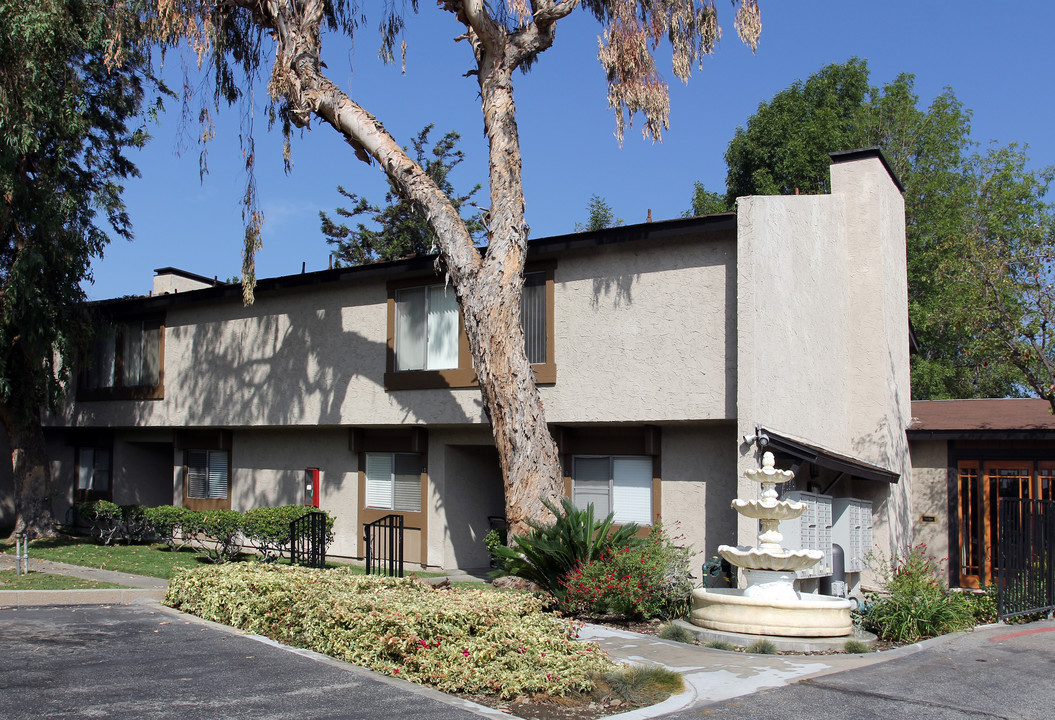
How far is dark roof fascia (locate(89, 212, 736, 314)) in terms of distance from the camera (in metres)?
13.4

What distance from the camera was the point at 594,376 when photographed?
1440cm

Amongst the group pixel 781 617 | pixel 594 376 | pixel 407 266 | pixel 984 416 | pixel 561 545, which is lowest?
pixel 781 617

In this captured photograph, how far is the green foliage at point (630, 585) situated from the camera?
11.5 metres

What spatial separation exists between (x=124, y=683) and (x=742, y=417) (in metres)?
8.20

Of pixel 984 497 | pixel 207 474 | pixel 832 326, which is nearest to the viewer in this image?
pixel 832 326

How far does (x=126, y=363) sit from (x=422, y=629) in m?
16.9

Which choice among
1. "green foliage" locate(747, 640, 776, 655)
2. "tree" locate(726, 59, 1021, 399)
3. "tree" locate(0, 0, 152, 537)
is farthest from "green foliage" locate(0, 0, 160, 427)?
"tree" locate(726, 59, 1021, 399)

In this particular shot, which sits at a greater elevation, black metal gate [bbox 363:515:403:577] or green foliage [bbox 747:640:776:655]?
black metal gate [bbox 363:515:403:577]

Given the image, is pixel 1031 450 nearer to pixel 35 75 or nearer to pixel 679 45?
pixel 679 45

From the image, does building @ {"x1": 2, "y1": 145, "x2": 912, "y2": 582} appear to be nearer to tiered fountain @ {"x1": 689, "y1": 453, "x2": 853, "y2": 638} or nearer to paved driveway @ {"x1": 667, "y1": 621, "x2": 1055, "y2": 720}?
tiered fountain @ {"x1": 689, "y1": 453, "x2": 853, "y2": 638}

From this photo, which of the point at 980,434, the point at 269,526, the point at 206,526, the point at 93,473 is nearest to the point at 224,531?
the point at 206,526

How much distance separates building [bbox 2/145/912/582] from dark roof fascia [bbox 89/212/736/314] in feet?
0.15

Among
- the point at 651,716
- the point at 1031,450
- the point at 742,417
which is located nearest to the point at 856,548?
the point at 742,417

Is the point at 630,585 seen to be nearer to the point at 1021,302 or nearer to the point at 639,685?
the point at 639,685
